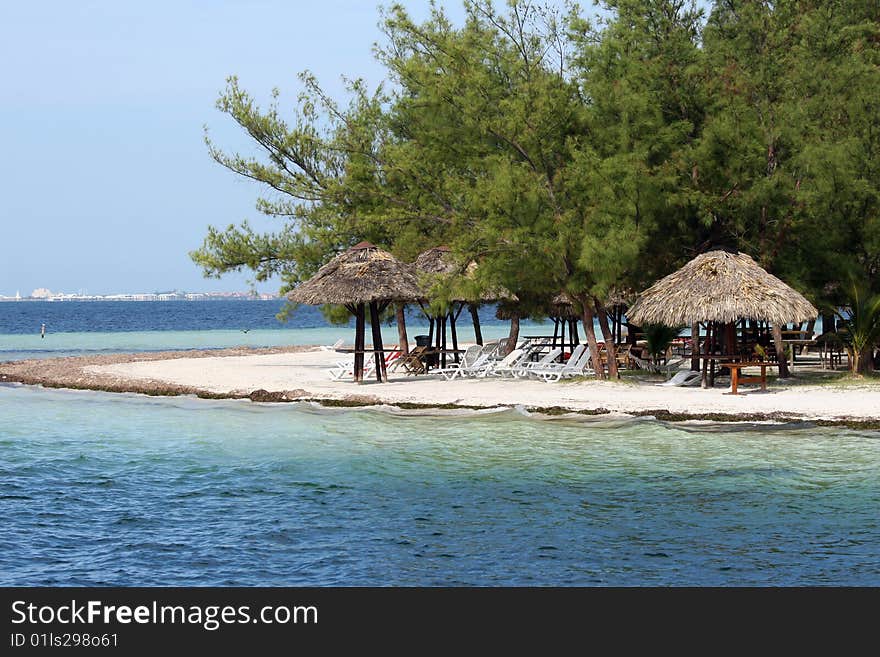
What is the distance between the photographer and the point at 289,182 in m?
26.0

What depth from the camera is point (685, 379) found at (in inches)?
792

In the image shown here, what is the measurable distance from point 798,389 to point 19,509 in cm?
1286

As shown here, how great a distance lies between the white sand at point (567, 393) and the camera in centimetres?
1659

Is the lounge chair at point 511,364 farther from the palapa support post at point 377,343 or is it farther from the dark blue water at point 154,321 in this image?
the dark blue water at point 154,321

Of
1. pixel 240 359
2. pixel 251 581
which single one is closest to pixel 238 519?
pixel 251 581

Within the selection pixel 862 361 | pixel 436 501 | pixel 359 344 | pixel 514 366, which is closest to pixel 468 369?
pixel 514 366

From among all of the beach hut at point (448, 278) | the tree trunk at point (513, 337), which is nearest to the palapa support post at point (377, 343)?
the beach hut at point (448, 278)

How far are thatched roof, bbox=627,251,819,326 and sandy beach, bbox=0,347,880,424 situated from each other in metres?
1.25

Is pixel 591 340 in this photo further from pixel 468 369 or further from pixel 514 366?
pixel 468 369

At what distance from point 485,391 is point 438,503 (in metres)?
8.40

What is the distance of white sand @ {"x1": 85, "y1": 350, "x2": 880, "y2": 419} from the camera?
16594mm

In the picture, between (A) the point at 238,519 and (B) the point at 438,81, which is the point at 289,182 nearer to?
(B) the point at 438,81

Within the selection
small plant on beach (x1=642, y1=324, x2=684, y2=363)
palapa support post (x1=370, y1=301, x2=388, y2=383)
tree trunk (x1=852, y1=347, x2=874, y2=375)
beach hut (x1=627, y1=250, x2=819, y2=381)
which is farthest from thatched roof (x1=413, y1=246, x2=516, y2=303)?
tree trunk (x1=852, y1=347, x2=874, y2=375)
